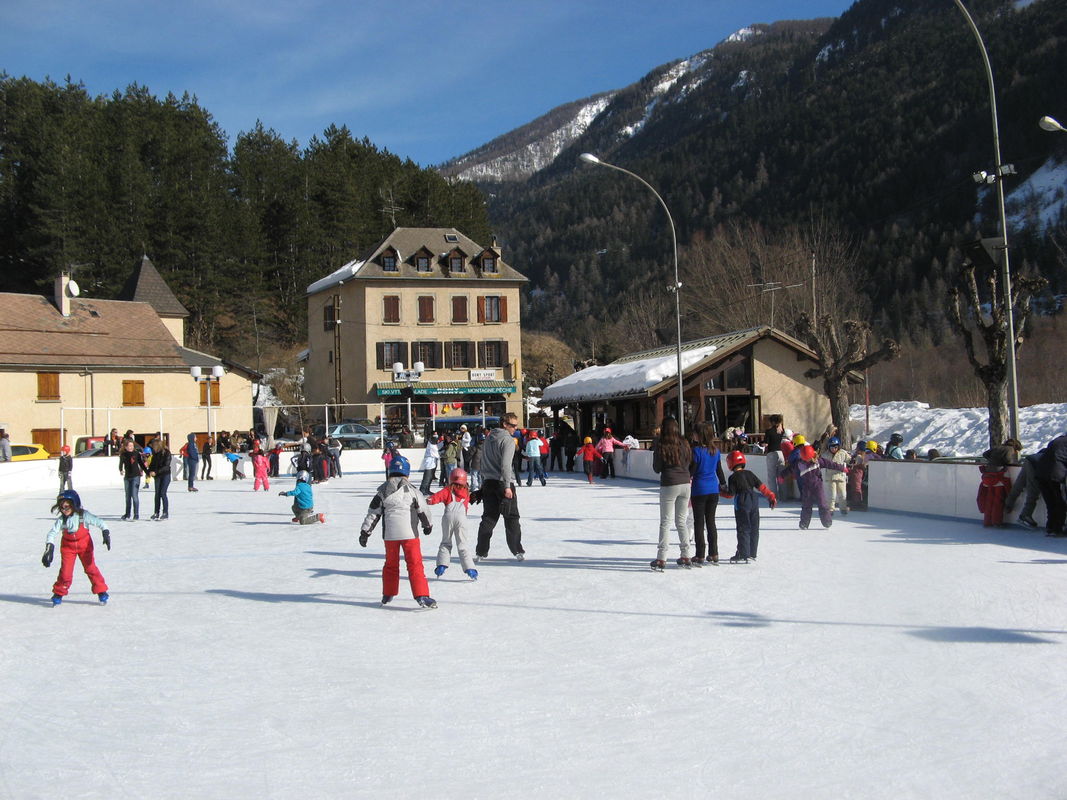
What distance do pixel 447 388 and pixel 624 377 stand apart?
78.5 feet

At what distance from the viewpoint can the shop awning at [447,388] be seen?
A: 2221 inches

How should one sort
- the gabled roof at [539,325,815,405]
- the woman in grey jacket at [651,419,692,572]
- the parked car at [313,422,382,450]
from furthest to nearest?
the parked car at [313,422,382,450] → the gabled roof at [539,325,815,405] → the woman in grey jacket at [651,419,692,572]

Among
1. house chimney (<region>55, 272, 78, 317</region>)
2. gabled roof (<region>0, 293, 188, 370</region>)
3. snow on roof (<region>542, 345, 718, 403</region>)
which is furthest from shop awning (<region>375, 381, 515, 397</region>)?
house chimney (<region>55, 272, 78, 317</region>)

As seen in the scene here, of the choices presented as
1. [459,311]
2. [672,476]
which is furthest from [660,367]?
[459,311]

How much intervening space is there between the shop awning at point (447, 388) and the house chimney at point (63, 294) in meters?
16.3

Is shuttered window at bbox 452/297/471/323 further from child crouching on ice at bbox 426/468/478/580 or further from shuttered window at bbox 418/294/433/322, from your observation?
child crouching on ice at bbox 426/468/478/580

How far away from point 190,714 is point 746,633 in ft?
13.6

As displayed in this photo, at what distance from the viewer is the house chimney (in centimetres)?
4822

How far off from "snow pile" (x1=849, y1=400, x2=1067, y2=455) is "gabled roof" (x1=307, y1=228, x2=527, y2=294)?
80.0 feet

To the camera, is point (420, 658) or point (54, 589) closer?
point (420, 658)

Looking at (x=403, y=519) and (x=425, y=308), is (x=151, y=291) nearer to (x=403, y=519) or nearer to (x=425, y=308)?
(x=425, y=308)

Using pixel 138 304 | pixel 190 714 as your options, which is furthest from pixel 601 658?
pixel 138 304

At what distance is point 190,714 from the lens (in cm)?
605

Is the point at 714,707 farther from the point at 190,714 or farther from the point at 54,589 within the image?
the point at 54,589
